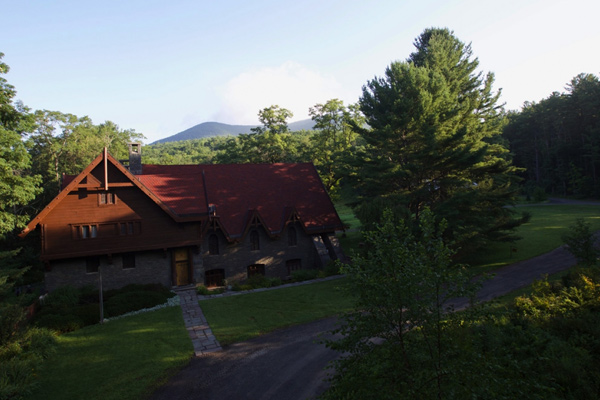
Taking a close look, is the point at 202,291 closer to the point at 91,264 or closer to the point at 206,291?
the point at 206,291

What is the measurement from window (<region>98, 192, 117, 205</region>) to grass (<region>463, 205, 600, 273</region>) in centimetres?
2639

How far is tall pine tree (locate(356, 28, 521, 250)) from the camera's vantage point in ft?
86.8

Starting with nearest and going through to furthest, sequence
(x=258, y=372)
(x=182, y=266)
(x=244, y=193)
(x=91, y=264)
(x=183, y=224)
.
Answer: (x=258, y=372) → (x=91, y=264) → (x=183, y=224) → (x=182, y=266) → (x=244, y=193)

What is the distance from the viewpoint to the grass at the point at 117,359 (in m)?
12.4

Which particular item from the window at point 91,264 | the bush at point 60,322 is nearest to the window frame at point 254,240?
the window at point 91,264

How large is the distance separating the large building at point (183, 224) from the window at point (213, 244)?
3.0 inches

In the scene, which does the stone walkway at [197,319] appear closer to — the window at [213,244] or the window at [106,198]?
the window at [213,244]

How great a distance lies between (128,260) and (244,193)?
1021 cm

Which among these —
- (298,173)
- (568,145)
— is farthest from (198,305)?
(568,145)

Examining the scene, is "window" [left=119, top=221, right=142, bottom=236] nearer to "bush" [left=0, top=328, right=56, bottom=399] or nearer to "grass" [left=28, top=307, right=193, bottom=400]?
"grass" [left=28, top=307, right=193, bottom=400]

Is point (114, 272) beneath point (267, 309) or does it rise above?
above

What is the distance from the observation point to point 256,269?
27969 mm

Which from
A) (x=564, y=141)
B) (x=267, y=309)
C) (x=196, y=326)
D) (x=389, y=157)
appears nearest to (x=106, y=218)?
(x=196, y=326)

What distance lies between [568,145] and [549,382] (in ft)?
252
